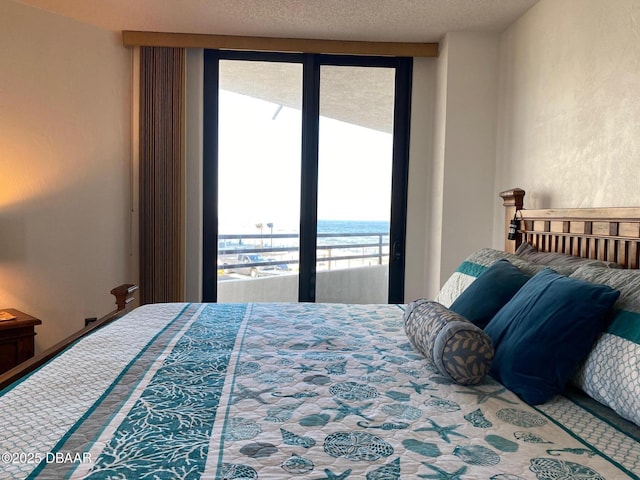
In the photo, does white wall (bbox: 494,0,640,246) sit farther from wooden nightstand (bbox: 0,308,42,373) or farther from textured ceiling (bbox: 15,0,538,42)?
wooden nightstand (bbox: 0,308,42,373)

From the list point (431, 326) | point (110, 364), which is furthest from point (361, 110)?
point (110, 364)

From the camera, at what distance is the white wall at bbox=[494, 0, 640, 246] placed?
1.86 m

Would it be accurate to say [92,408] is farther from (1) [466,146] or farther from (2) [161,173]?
(1) [466,146]

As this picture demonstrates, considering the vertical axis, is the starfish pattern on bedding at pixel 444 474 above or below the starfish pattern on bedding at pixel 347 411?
above

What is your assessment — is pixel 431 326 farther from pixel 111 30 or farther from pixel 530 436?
pixel 111 30

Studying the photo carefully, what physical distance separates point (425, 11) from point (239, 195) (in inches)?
70.6

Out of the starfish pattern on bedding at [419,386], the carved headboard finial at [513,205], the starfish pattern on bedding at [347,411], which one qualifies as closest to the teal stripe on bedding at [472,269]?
the carved headboard finial at [513,205]

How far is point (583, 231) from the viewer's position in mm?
1911

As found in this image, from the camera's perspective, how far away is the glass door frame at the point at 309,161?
347cm

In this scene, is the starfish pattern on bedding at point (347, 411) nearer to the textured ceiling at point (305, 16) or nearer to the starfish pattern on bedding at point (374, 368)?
the starfish pattern on bedding at point (374, 368)

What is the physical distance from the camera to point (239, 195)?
3539mm

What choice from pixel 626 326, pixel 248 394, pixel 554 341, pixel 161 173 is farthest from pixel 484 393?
pixel 161 173

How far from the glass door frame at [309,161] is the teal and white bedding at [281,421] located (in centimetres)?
208

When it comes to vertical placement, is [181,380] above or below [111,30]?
below
